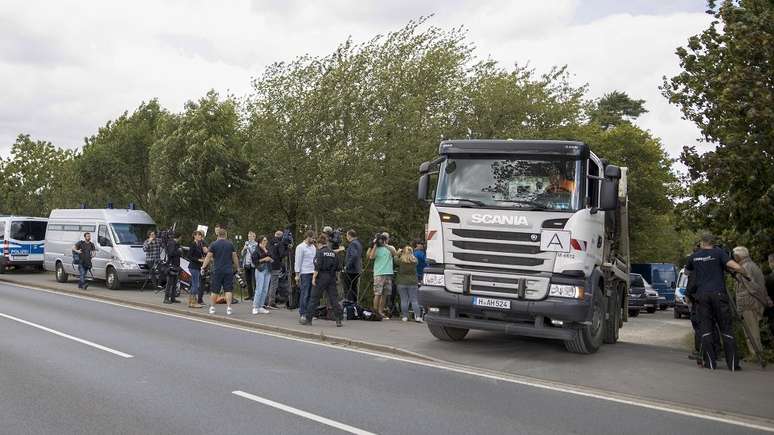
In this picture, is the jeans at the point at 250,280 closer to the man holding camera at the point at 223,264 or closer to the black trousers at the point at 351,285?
the man holding camera at the point at 223,264

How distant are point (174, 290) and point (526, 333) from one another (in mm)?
10431

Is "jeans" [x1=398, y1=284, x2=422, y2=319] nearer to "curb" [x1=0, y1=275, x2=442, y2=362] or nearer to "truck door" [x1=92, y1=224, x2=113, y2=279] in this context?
"curb" [x1=0, y1=275, x2=442, y2=362]

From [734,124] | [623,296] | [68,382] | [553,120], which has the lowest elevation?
[68,382]

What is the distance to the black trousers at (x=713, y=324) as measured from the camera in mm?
9422

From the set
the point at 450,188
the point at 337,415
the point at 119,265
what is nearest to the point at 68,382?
the point at 337,415

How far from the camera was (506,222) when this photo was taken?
32.6 ft

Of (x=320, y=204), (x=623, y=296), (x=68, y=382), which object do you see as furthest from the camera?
(x=320, y=204)

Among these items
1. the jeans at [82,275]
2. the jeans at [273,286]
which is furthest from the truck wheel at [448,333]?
the jeans at [82,275]

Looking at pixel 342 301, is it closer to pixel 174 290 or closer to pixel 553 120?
pixel 174 290

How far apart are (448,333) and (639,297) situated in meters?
19.3

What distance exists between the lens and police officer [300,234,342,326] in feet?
43.0

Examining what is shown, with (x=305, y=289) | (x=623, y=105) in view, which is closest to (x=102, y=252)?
(x=305, y=289)

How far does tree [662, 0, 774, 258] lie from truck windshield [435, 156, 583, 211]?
2.68 meters

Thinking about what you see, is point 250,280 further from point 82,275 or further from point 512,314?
point 512,314
